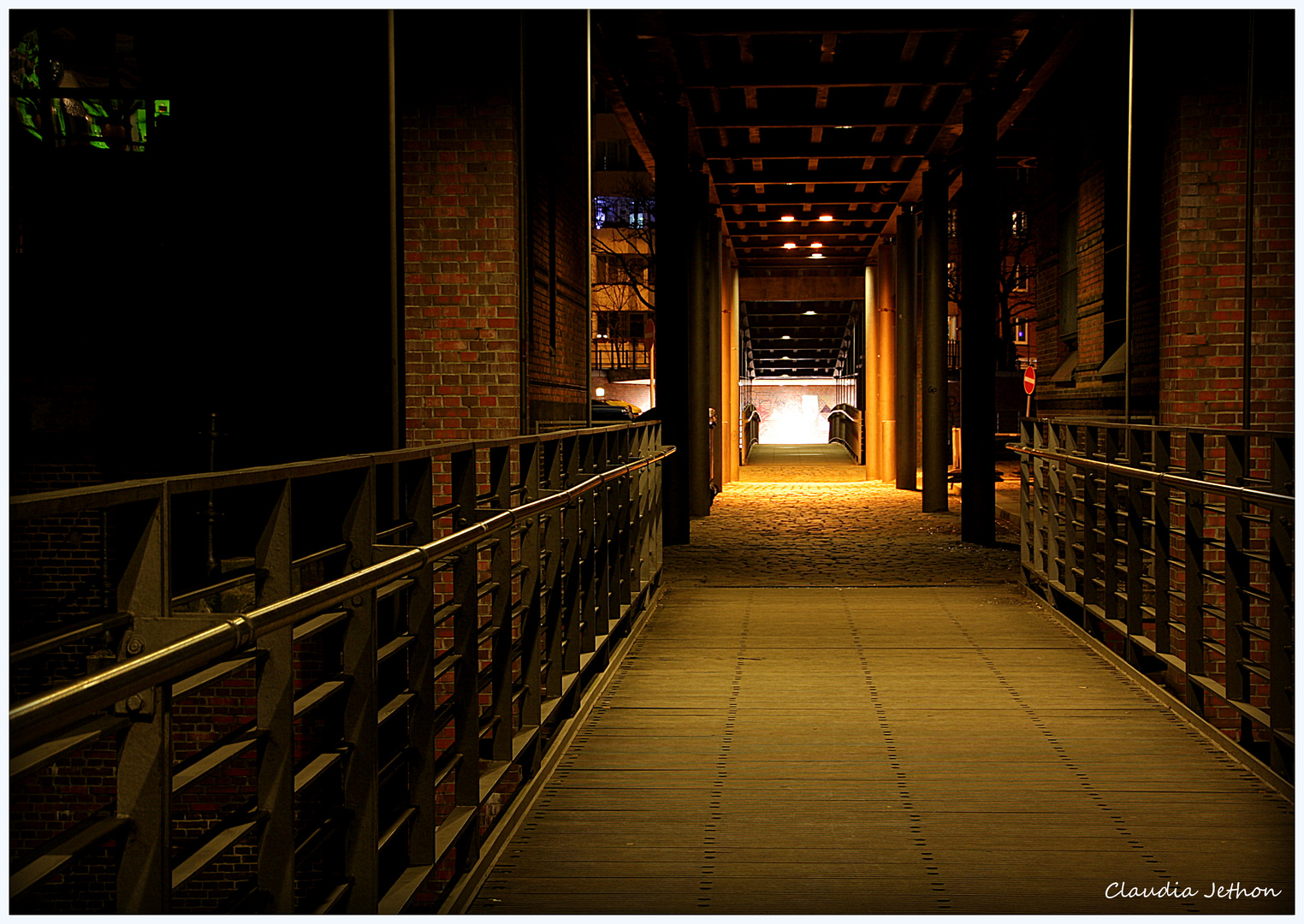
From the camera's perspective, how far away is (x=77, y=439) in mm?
13219

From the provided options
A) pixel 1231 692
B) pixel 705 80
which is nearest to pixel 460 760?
pixel 1231 692

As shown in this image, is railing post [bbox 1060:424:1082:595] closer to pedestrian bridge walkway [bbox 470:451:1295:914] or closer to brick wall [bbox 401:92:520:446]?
pedestrian bridge walkway [bbox 470:451:1295:914]

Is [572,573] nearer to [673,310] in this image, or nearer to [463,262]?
[463,262]

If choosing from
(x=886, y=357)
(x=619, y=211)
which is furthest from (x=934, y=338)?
(x=619, y=211)

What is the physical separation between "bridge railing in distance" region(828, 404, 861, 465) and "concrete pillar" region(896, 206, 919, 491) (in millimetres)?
7872

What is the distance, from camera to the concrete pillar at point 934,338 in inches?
535

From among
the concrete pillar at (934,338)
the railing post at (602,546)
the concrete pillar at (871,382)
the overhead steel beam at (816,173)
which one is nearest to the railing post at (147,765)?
the railing post at (602,546)

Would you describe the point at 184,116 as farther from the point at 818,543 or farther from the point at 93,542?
the point at 818,543

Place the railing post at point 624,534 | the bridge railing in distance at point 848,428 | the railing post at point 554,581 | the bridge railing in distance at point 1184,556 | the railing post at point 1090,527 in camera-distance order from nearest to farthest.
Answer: the bridge railing in distance at point 1184,556
the railing post at point 554,581
the railing post at point 624,534
the railing post at point 1090,527
the bridge railing in distance at point 848,428

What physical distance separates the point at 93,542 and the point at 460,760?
10.9 meters

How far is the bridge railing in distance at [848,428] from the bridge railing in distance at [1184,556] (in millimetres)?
17443

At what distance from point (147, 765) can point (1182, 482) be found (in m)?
3.97

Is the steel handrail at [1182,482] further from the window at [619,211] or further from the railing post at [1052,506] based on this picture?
the window at [619,211]

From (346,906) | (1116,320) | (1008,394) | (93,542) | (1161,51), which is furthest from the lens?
(1008,394)
